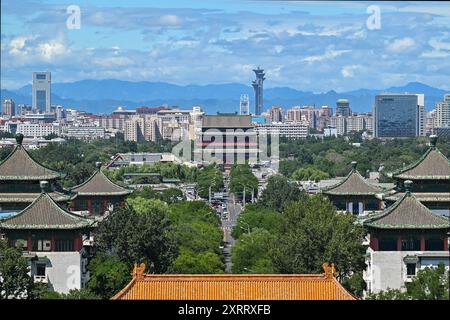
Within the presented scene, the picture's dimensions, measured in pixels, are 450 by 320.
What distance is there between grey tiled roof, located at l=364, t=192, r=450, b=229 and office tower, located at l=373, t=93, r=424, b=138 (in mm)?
63427

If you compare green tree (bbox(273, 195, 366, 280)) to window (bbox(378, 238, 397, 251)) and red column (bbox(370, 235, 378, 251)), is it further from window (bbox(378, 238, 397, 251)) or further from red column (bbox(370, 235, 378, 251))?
window (bbox(378, 238, 397, 251))

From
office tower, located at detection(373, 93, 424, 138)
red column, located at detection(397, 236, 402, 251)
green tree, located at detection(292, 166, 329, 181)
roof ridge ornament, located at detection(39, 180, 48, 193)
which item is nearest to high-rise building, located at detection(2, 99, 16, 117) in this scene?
office tower, located at detection(373, 93, 424, 138)

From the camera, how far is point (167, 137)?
120 metres

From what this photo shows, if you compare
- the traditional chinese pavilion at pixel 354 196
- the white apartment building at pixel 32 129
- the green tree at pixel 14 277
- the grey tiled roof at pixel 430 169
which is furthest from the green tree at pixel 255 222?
the white apartment building at pixel 32 129

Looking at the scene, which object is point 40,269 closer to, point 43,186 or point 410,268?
point 43,186

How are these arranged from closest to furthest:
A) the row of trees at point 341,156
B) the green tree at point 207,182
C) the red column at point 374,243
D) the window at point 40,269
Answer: the red column at point 374,243 < the window at point 40,269 < the green tree at point 207,182 < the row of trees at point 341,156

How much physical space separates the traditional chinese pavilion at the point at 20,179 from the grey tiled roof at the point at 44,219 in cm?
214

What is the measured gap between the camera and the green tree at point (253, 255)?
22.6m

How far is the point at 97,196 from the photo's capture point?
92.5 feet

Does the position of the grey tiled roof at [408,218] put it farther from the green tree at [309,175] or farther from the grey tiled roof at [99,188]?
the green tree at [309,175]

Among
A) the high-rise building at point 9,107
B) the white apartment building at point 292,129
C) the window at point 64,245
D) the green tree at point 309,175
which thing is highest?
the high-rise building at point 9,107

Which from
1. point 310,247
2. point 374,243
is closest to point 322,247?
point 310,247

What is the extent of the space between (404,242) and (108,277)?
16.3ft
